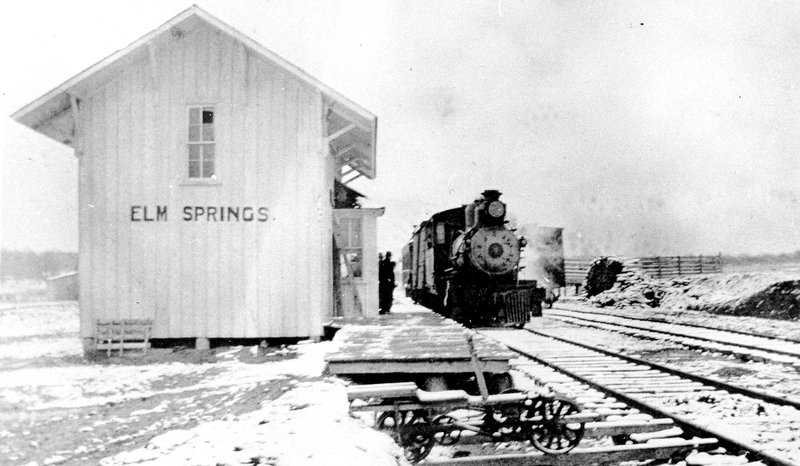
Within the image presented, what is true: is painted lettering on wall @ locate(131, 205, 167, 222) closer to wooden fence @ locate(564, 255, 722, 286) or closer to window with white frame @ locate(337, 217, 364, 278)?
window with white frame @ locate(337, 217, 364, 278)

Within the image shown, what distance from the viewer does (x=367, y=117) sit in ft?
37.7


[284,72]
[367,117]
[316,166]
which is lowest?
[316,166]

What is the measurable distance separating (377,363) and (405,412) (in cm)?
196

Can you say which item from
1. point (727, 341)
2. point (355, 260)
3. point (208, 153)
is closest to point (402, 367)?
point (208, 153)

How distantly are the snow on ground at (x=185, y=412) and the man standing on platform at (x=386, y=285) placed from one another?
5.55m

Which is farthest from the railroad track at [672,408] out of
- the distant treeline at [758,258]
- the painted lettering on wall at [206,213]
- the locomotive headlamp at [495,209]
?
the distant treeline at [758,258]

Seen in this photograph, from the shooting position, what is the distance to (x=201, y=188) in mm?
11133

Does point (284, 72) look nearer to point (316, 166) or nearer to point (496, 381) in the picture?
point (316, 166)

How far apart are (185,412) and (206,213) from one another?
16.5ft

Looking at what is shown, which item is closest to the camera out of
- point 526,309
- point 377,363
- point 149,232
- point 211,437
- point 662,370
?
point 211,437

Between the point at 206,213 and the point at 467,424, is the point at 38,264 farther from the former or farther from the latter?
the point at 467,424

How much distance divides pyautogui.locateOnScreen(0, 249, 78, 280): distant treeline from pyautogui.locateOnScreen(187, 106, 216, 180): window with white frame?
33.8 meters

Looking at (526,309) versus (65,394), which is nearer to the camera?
(65,394)

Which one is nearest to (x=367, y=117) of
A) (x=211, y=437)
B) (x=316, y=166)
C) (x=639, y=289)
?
(x=316, y=166)
